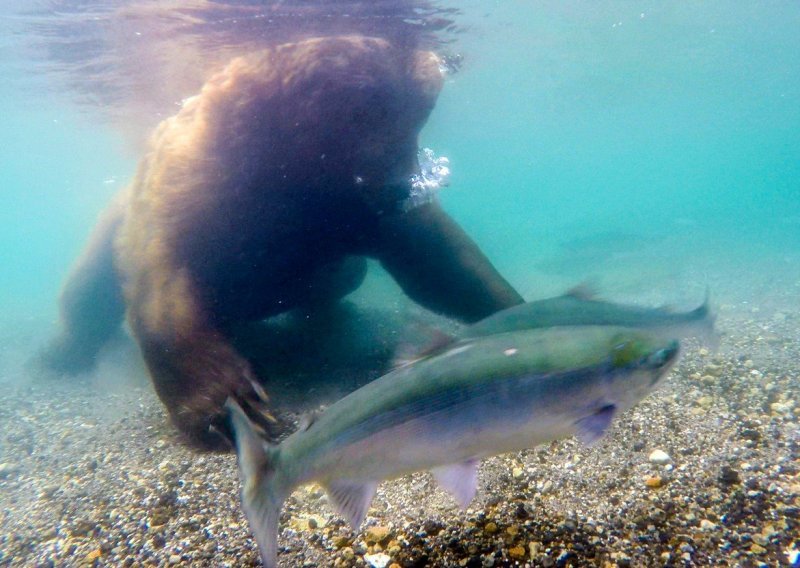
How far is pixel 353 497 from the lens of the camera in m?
1.72

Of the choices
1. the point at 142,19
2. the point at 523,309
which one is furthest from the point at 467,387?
the point at 142,19

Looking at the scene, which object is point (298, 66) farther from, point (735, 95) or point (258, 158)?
point (735, 95)

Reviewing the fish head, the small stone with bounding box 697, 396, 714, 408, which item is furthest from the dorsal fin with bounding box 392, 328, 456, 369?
the small stone with bounding box 697, 396, 714, 408

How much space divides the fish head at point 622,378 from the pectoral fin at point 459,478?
0.42 m

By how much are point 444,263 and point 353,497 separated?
11.8 feet

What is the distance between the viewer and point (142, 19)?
9859 mm

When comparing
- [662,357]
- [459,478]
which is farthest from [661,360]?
[459,478]

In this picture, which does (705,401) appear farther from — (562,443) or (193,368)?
(193,368)

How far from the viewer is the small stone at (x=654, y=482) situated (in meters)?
2.71

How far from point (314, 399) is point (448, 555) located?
2389 mm

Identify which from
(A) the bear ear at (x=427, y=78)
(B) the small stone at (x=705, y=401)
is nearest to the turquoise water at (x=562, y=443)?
(B) the small stone at (x=705, y=401)

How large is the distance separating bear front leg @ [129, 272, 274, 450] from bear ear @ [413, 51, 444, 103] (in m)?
3.40

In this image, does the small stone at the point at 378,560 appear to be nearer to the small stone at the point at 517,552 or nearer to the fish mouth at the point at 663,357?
the small stone at the point at 517,552

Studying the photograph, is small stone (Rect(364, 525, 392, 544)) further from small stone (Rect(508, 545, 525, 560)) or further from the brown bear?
the brown bear
